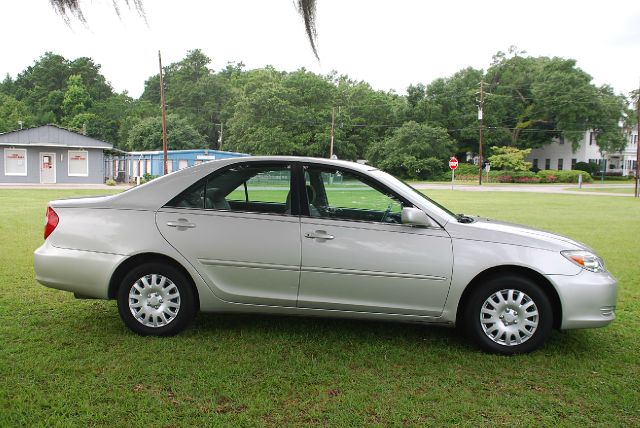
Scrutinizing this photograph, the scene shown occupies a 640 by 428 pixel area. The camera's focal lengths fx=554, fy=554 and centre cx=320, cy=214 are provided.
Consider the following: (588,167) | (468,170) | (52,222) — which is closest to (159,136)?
(468,170)

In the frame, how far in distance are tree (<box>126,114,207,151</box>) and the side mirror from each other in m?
64.4

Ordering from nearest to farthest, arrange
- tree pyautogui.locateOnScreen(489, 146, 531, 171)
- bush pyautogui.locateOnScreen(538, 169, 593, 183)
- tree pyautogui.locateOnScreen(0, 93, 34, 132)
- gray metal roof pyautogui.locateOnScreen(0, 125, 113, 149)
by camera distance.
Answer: gray metal roof pyautogui.locateOnScreen(0, 125, 113, 149) < bush pyautogui.locateOnScreen(538, 169, 593, 183) < tree pyautogui.locateOnScreen(489, 146, 531, 171) < tree pyautogui.locateOnScreen(0, 93, 34, 132)

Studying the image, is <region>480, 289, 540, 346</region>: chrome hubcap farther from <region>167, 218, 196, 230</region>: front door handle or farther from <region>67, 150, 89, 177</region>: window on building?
<region>67, 150, 89, 177</region>: window on building

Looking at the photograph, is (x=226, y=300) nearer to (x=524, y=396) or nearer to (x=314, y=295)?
(x=314, y=295)

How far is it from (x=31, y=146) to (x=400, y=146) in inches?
1579

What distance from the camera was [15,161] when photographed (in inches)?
1587

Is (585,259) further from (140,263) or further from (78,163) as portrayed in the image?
(78,163)

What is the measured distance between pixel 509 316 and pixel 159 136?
65033 mm

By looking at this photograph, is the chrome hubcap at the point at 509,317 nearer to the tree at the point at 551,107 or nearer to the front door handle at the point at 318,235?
the front door handle at the point at 318,235

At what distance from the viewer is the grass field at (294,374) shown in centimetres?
341

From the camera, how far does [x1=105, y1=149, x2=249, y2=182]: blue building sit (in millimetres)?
46781

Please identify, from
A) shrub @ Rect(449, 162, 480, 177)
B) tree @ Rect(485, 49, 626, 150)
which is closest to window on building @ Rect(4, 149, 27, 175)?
shrub @ Rect(449, 162, 480, 177)

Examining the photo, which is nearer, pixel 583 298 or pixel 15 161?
pixel 583 298

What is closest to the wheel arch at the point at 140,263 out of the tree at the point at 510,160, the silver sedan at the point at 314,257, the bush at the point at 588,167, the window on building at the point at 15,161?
the silver sedan at the point at 314,257
